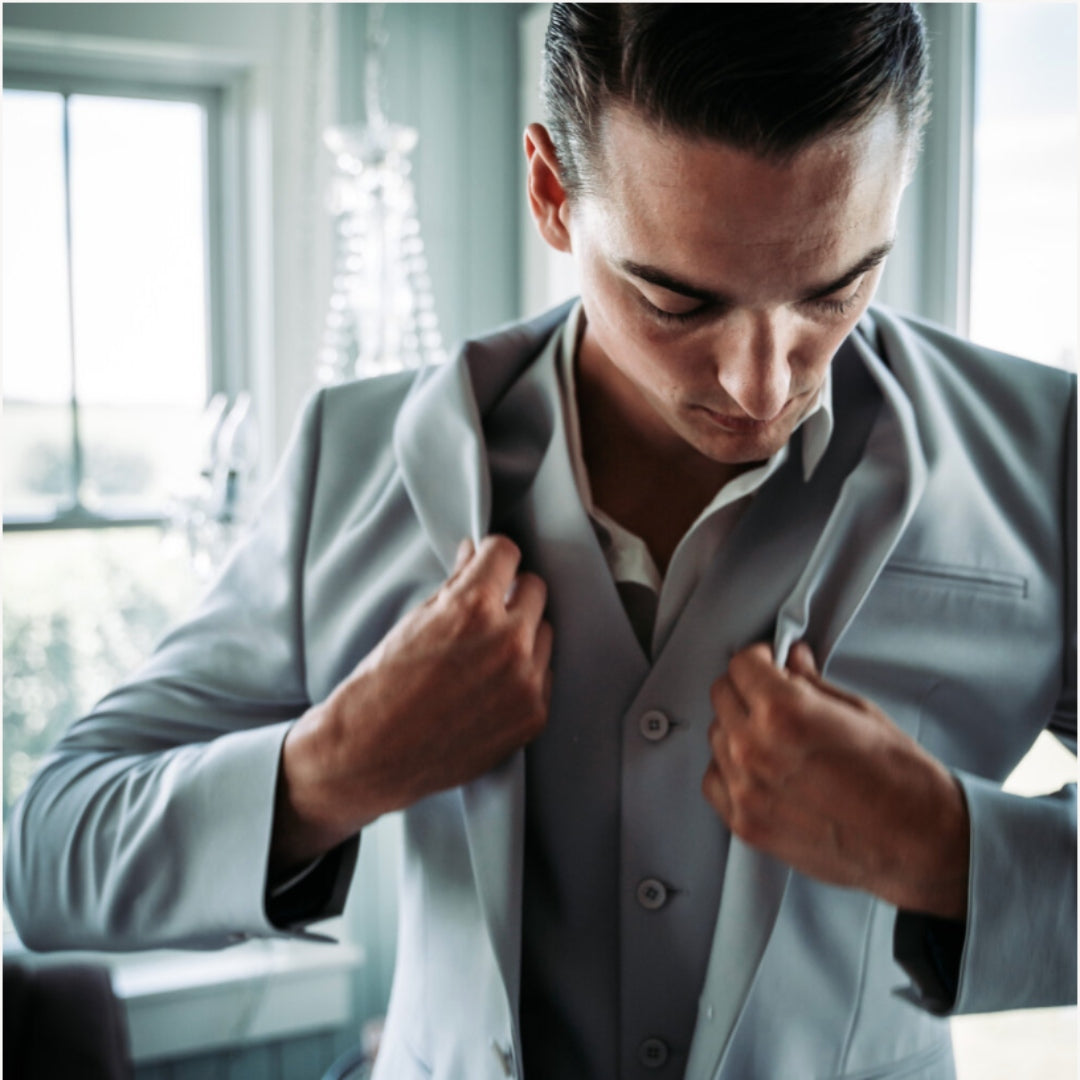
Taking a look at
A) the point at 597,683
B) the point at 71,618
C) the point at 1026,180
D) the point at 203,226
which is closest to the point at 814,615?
the point at 597,683

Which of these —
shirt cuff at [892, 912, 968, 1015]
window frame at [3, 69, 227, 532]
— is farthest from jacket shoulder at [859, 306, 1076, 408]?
window frame at [3, 69, 227, 532]

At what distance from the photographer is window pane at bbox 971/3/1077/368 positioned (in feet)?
4.99

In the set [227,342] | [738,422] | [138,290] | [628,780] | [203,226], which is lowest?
[628,780]

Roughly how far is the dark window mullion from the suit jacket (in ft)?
6.10

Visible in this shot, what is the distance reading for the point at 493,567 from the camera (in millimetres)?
761

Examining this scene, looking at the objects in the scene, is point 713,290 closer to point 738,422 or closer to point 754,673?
point 738,422

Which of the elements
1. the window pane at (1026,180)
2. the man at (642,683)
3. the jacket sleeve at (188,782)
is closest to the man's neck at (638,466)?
the man at (642,683)

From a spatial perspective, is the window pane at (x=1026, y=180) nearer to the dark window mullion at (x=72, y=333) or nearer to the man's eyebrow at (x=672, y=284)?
the man's eyebrow at (x=672, y=284)

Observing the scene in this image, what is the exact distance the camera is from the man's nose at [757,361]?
0.64 m

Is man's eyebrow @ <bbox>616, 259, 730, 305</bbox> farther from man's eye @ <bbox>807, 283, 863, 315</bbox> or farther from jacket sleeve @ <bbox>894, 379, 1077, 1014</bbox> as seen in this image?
jacket sleeve @ <bbox>894, 379, 1077, 1014</bbox>

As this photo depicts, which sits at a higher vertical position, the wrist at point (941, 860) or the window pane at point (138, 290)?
the window pane at point (138, 290)

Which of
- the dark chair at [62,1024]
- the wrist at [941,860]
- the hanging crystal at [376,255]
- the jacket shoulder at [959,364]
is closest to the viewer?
the wrist at [941,860]

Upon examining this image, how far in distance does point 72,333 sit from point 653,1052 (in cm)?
225

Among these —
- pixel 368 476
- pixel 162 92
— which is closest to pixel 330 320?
pixel 162 92
